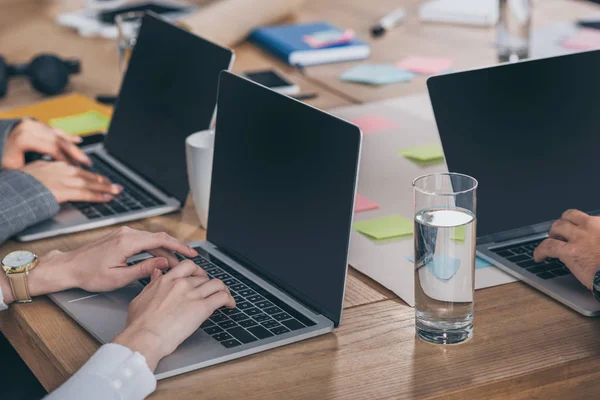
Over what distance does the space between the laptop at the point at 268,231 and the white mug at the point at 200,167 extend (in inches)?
3.2

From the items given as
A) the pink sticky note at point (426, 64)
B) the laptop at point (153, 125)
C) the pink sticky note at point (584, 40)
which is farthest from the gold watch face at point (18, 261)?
the pink sticky note at point (584, 40)

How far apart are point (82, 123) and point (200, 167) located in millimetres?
638

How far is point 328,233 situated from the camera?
112 cm

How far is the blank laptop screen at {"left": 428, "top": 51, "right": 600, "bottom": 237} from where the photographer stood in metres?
1.32

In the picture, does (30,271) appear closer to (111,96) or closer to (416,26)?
(111,96)

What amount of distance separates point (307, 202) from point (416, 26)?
1.54 m

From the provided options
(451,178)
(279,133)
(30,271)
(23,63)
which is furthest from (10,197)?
(23,63)

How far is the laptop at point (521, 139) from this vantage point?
1.32 metres

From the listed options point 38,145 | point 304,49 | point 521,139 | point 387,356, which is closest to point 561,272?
point 521,139

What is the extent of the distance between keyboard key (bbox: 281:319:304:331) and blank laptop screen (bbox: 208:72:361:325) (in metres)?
0.04

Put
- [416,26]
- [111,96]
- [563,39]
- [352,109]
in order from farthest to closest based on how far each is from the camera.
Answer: [416,26]
[563,39]
[111,96]
[352,109]

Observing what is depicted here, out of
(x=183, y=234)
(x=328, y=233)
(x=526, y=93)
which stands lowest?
(x=183, y=234)

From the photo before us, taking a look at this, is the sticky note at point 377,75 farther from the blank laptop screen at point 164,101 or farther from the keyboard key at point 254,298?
the keyboard key at point 254,298

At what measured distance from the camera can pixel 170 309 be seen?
1.10 m
